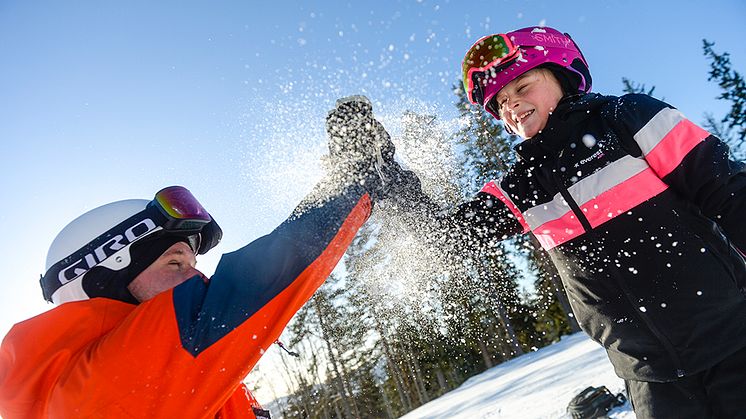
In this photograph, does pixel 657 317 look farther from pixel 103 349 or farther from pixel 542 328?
pixel 542 328

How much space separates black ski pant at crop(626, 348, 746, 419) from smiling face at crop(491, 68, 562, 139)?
4.64 ft

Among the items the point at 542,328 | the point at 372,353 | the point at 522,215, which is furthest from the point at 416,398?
the point at 522,215

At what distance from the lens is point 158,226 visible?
79.2 inches

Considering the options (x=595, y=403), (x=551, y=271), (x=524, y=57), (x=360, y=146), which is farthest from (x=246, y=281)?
(x=551, y=271)

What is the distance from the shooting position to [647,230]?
6.82ft

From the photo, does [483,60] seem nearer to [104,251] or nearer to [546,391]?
[104,251]

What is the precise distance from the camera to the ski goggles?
2562mm

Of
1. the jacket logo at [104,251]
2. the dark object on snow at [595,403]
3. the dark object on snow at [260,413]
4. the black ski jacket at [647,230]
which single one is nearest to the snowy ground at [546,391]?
the dark object on snow at [595,403]

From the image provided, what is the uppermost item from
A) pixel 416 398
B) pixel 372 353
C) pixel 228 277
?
pixel 228 277

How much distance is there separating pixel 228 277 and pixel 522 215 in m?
1.86

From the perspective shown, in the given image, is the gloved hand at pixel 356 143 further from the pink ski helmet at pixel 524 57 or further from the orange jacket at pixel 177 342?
the pink ski helmet at pixel 524 57

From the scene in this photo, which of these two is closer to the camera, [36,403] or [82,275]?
[36,403]

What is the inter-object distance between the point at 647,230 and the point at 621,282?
28 centimetres

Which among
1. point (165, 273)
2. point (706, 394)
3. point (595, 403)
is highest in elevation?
point (165, 273)
